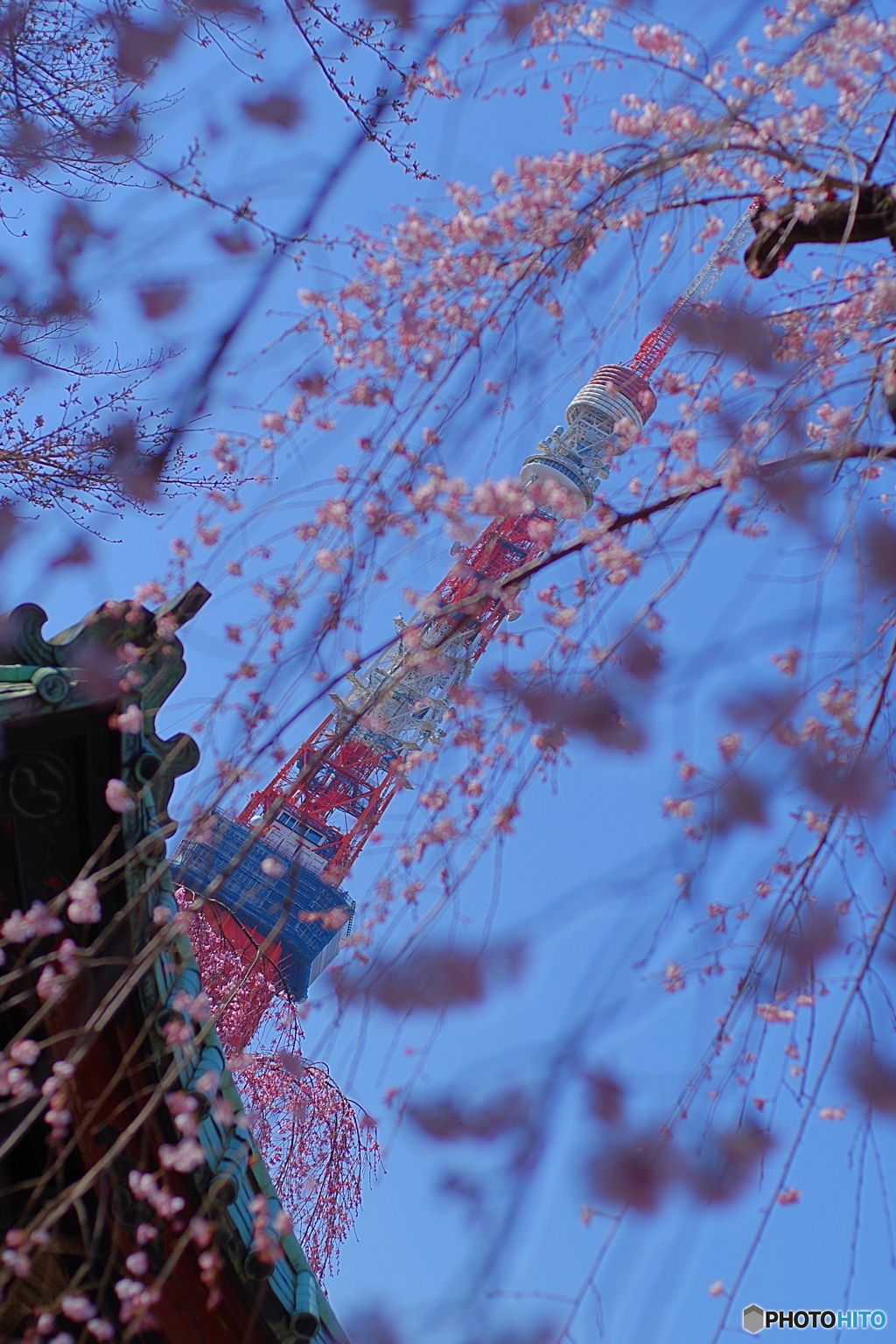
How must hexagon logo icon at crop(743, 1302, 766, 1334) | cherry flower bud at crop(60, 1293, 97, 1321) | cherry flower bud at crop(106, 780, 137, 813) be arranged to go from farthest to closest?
hexagon logo icon at crop(743, 1302, 766, 1334) < cherry flower bud at crop(106, 780, 137, 813) < cherry flower bud at crop(60, 1293, 97, 1321)

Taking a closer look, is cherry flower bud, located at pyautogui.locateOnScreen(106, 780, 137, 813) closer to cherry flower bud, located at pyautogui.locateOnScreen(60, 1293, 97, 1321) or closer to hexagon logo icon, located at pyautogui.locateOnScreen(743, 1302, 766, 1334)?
cherry flower bud, located at pyautogui.locateOnScreen(60, 1293, 97, 1321)

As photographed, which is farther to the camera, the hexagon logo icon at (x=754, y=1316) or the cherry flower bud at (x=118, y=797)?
the hexagon logo icon at (x=754, y=1316)

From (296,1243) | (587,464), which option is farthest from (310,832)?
(296,1243)

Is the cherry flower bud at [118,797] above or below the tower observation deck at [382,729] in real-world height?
below

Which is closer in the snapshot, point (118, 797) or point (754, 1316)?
point (118, 797)

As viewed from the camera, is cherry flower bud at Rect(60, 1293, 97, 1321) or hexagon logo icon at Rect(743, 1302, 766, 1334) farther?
hexagon logo icon at Rect(743, 1302, 766, 1334)

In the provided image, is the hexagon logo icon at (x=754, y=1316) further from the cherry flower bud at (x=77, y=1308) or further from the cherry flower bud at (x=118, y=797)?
the cherry flower bud at (x=118, y=797)

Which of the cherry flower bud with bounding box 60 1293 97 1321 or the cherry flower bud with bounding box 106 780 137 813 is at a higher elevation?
the cherry flower bud with bounding box 106 780 137 813

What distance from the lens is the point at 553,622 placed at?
11.0 feet

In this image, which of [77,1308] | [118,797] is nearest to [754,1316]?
[77,1308]

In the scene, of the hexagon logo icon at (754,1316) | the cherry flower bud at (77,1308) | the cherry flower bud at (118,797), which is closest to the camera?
the cherry flower bud at (77,1308)

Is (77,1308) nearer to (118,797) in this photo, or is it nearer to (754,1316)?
(118,797)

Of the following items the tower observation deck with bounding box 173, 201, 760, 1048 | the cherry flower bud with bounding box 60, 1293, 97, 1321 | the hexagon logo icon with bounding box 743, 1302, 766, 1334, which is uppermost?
the tower observation deck with bounding box 173, 201, 760, 1048

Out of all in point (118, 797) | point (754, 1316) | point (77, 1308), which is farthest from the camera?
point (754, 1316)
